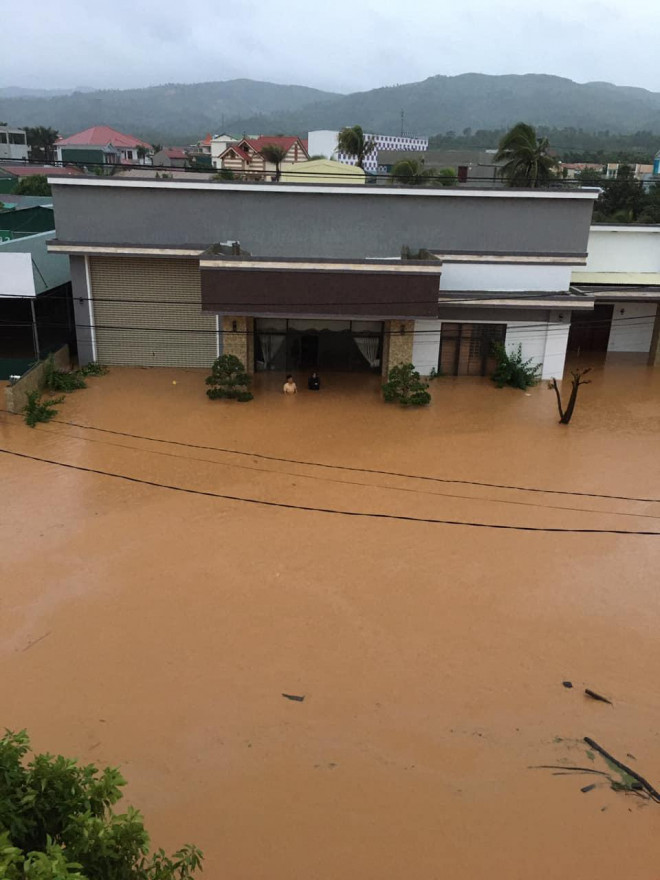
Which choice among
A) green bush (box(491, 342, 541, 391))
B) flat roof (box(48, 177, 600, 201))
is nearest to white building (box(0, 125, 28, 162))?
flat roof (box(48, 177, 600, 201))

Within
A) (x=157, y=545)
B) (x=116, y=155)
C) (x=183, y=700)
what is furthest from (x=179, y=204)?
(x=116, y=155)

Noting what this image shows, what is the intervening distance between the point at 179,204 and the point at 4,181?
45.5 metres

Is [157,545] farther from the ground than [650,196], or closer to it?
closer to it

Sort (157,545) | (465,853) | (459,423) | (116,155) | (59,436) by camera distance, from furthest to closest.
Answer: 1. (116,155)
2. (459,423)
3. (59,436)
4. (157,545)
5. (465,853)

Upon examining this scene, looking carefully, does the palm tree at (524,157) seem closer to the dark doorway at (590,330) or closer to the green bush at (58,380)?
the dark doorway at (590,330)

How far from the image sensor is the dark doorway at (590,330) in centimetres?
2858

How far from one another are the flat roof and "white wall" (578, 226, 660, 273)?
5.52 m

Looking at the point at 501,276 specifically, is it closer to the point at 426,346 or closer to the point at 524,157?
the point at 426,346

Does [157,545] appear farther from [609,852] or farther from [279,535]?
[609,852]

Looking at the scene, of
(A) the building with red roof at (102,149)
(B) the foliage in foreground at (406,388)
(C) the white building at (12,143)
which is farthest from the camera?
(A) the building with red roof at (102,149)

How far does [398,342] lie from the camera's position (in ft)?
Result: 77.4

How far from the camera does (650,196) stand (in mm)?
62281

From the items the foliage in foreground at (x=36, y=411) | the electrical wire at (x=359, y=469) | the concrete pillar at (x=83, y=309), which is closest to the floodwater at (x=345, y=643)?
the electrical wire at (x=359, y=469)

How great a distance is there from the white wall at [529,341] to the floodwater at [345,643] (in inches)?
224
